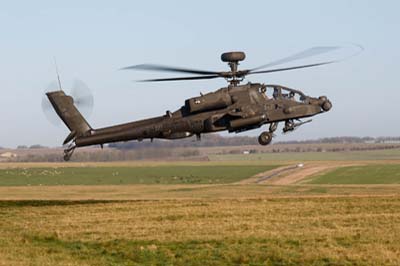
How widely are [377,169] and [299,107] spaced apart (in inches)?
2739

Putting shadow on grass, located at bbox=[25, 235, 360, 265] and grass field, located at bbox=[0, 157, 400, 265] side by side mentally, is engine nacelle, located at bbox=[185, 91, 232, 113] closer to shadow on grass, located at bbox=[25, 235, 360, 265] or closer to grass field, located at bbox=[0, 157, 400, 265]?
grass field, located at bbox=[0, 157, 400, 265]

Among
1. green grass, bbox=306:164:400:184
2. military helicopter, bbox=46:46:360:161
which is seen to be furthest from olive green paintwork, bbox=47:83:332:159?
green grass, bbox=306:164:400:184

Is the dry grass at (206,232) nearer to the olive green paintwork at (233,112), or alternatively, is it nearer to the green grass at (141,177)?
the olive green paintwork at (233,112)

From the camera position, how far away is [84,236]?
91.9ft

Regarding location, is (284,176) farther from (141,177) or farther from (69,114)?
(69,114)

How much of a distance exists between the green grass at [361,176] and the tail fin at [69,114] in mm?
48737

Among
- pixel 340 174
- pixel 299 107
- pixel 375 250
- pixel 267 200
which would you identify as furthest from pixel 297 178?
pixel 375 250

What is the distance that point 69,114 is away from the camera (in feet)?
116

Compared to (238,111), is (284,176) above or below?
below

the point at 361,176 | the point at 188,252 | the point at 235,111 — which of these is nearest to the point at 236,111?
the point at 235,111

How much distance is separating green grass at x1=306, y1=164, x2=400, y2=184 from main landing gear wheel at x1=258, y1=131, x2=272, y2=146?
155 feet

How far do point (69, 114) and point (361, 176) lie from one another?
58.3 metres

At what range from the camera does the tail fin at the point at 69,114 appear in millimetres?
34781

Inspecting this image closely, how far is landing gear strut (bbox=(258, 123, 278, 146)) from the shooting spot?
106 feet
